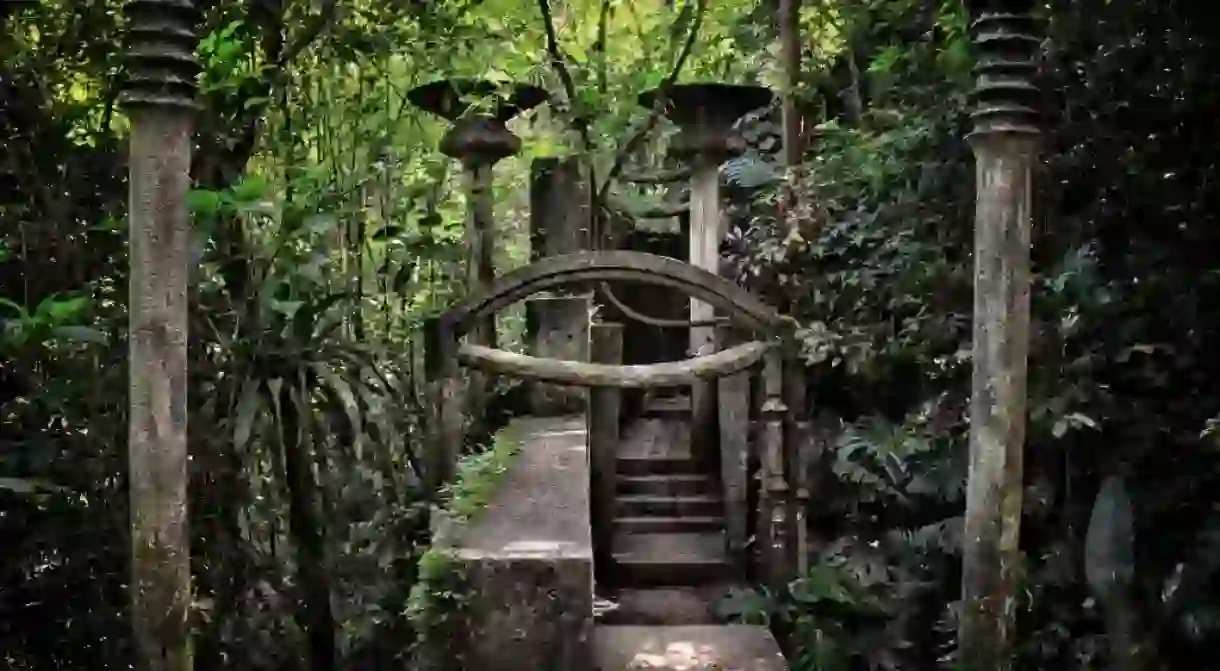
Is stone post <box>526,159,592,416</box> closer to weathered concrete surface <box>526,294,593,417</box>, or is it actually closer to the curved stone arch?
weathered concrete surface <box>526,294,593,417</box>

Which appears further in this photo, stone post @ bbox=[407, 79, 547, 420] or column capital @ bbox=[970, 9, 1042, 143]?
stone post @ bbox=[407, 79, 547, 420]

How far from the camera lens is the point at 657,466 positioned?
701 centimetres

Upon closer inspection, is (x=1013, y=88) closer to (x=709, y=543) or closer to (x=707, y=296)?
(x=707, y=296)

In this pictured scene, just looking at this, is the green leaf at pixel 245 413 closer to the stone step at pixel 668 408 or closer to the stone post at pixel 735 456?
the stone post at pixel 735 456

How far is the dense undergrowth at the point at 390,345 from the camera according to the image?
3.48 meters

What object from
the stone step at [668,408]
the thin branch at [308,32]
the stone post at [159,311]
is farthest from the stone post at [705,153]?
the stone post at [159,311]

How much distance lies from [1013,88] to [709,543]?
12.8ft

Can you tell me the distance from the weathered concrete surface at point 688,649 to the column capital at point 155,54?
2.39 metres

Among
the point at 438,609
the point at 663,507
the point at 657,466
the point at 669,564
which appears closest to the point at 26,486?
the point at 438,609

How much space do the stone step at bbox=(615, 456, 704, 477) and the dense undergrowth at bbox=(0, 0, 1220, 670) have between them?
1.49 m

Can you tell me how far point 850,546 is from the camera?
5430 millimetres

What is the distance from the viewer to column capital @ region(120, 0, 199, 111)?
108 inches

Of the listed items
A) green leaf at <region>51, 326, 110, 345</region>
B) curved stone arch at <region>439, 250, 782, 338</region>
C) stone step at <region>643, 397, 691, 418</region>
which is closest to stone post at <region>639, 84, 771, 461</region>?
curved stone arch at <region>439, 250, 782, 338</region>

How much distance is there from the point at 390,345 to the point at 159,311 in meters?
3.06
